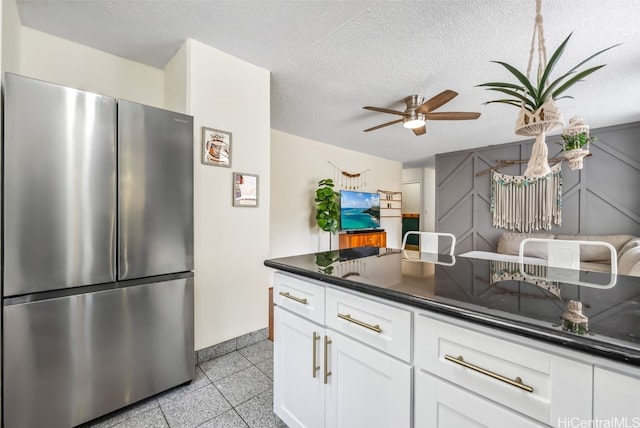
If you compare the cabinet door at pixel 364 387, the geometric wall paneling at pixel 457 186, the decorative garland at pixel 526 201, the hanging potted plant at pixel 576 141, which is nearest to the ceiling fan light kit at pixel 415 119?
the hanging potted plant at pixel 576 141

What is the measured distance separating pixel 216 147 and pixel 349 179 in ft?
11.9

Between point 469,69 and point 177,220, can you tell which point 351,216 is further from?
point 177,220

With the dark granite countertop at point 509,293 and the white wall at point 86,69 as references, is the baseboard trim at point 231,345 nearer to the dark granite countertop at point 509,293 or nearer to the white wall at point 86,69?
the dark granite countertop at point 509,293

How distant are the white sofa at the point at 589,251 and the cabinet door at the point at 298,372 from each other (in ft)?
10.4

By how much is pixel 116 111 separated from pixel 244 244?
130cm

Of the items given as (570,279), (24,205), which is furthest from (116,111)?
(570,279)

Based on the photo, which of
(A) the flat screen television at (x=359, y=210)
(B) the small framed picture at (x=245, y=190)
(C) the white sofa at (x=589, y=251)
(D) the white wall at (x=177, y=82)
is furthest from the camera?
(A) the flat screen television at (x=359, y=210)

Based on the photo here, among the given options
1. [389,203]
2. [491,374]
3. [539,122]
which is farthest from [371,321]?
[389,203]

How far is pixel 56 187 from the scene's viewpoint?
134 centimetres

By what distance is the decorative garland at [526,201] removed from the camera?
14.8 ft

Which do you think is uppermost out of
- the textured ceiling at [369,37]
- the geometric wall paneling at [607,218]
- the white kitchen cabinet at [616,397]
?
the textured ceiling at [369,37]

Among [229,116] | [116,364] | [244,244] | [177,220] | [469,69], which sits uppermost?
[469,69]

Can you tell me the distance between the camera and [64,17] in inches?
70.9

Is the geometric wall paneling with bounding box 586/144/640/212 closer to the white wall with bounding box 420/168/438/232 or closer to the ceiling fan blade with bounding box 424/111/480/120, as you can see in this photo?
the ceiling fan blade with bounding box 424/111/480/120
